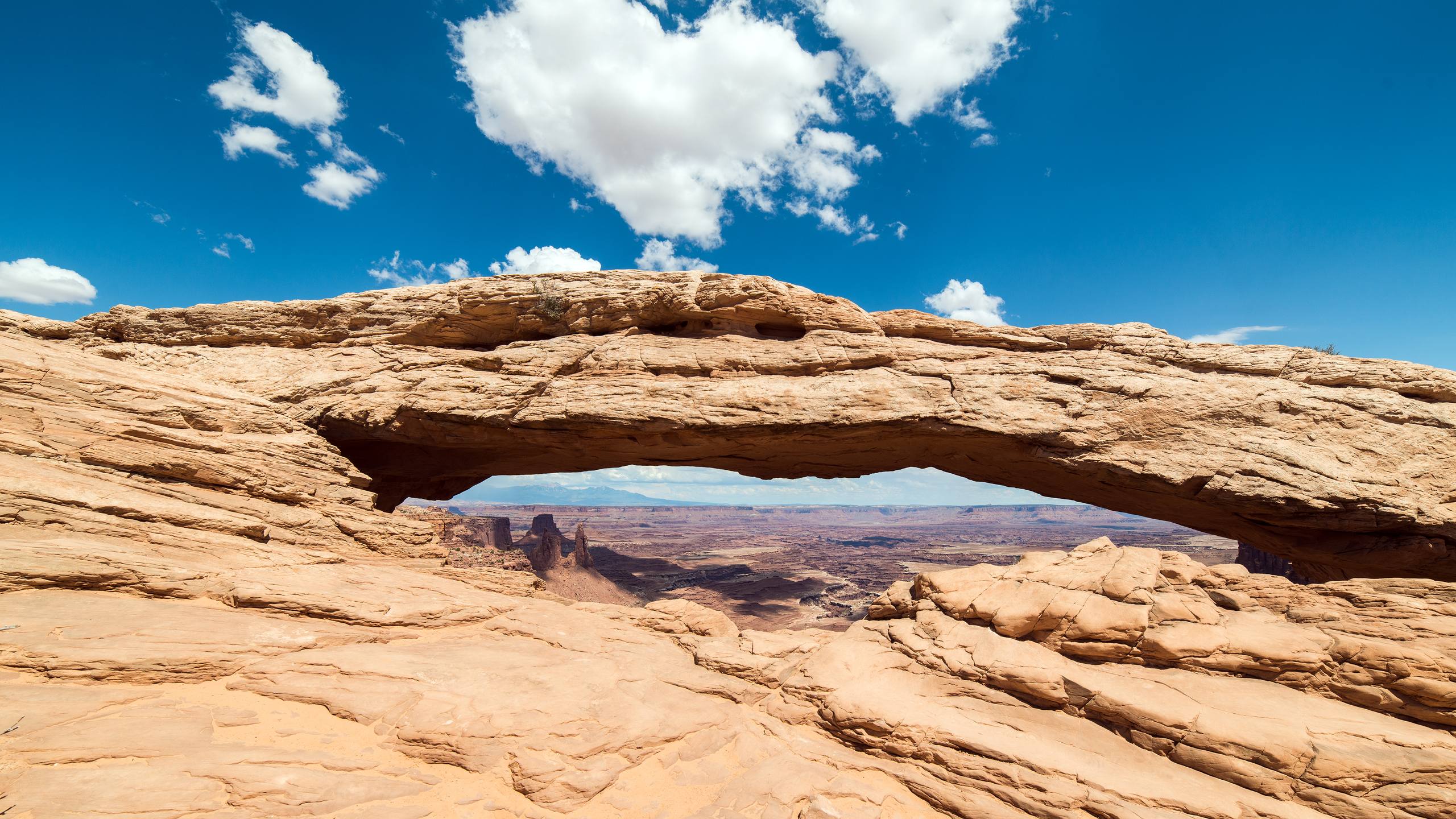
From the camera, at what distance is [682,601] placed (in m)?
12.8

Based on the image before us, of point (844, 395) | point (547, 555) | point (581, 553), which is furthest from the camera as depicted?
point (581, 553)

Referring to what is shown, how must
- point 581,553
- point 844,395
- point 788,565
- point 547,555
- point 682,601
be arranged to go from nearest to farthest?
point 682,601 < point 844,395 < point 547,555 < point 581,553 < point 788,565

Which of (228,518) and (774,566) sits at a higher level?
(228,518)

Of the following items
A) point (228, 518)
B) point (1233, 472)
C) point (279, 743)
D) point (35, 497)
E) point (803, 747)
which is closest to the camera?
point (279, 743)

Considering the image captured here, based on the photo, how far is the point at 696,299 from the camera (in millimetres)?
15930

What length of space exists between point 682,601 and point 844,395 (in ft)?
22.2

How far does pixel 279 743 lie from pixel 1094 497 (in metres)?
19.6

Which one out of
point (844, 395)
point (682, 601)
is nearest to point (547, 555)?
point (682, 601)

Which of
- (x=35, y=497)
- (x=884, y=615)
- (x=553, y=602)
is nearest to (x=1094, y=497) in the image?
(x=884, y=615)

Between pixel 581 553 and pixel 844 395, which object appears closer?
pixel 844 395

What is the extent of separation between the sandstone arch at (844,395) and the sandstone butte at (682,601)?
0.33ft

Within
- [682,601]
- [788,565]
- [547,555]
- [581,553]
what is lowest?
[788,565]

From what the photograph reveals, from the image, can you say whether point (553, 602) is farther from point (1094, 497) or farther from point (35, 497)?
point (1094, 497)

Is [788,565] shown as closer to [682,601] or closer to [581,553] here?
[581,553]
